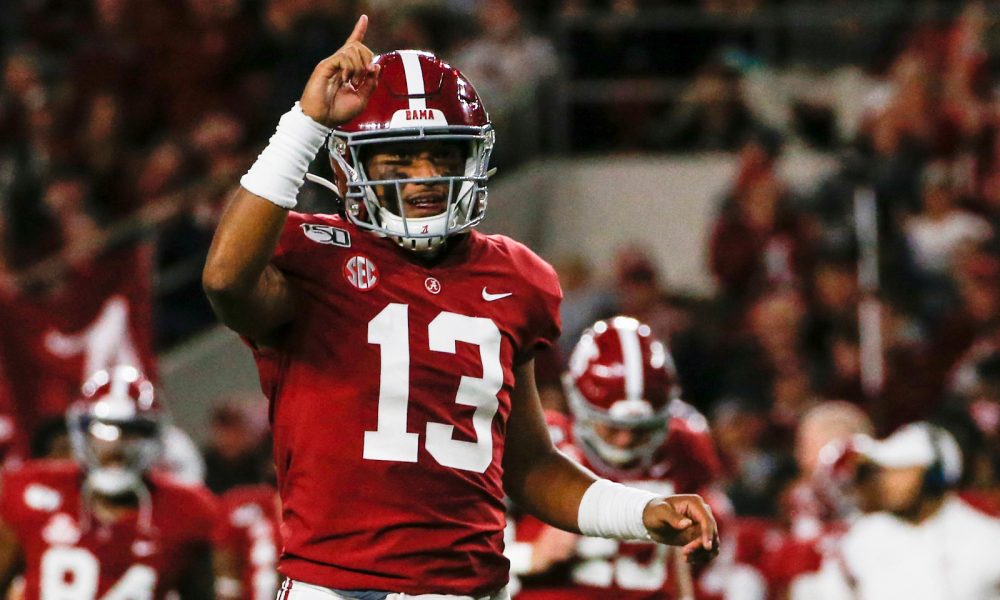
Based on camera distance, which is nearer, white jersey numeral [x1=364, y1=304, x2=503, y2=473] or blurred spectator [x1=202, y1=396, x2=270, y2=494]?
white jersey numeral [x1=364, y1=304, x2=503, y2=473]

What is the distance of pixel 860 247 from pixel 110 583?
4.74 meters

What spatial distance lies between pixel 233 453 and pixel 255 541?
150 cm

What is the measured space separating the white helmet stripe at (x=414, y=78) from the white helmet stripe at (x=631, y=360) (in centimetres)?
176

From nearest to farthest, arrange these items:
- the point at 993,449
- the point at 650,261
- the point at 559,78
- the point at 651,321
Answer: the point at 993,449 → the point at 651,321 → the point at 650,261 → the point at 559,78

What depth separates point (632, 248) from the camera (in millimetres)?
8945

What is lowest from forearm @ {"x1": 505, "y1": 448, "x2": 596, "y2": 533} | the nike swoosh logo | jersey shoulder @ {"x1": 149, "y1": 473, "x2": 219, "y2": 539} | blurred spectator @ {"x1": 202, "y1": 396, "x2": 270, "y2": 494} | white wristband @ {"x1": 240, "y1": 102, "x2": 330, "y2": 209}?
blurred spectator @ {"x1": 202, "y1": 396, "x2": 270, "y2": 494}

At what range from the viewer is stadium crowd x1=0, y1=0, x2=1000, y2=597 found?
7.69m

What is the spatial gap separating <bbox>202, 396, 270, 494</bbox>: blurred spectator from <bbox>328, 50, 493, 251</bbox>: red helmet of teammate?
478 cm

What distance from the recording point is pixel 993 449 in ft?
20.5

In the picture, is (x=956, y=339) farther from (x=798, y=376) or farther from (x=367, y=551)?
(x=367, y=551)

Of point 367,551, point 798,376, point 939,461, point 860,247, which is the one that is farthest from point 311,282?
point 860,247

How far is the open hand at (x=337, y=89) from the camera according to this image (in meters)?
2.76

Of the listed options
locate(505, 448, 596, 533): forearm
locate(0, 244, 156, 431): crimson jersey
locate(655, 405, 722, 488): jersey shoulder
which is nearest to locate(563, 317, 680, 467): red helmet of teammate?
locate(655, 405, 722, 488): jersey shoulder

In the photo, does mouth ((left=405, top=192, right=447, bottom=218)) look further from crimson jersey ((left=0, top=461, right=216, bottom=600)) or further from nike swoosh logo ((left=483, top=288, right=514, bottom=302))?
crimson jersey ((left=0, top=461, right=216, bottom=600))
